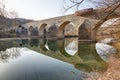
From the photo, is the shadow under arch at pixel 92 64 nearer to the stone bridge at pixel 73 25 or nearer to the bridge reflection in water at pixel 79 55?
the bridge reflection in water at pixel 79 55

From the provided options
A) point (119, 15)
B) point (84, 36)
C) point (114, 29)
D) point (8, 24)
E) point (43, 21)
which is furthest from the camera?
point (8, 24)

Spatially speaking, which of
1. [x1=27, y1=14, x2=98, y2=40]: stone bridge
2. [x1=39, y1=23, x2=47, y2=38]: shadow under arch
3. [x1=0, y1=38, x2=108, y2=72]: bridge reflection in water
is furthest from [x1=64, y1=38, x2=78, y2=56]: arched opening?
[x1=39, y1=23, x2=47, y2=38]: shadow under arch

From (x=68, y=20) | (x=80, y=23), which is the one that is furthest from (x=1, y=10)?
(x=80, y=23)

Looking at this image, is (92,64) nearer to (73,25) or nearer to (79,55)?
(79,55)

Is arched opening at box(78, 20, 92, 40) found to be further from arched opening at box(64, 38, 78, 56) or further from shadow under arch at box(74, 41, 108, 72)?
shadow under arch at box(74, 41, 108, 72)

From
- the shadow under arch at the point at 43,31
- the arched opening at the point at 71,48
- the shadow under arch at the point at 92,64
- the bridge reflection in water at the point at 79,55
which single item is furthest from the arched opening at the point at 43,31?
the shadow under arch at the point at 92,64

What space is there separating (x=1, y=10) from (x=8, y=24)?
12.4 metres

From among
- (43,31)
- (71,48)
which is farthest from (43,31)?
(71,48)

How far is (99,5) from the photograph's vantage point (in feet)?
23.4

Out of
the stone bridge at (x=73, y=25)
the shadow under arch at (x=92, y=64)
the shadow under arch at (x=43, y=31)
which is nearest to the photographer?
the shadow under arch at (x=92, y=64)

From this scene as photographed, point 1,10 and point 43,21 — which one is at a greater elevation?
point 1,10

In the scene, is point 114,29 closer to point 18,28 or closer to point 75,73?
point 75,73

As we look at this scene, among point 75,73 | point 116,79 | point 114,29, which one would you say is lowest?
point 75,73

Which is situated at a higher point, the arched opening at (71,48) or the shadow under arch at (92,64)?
the shadow under arch at (92,64)
